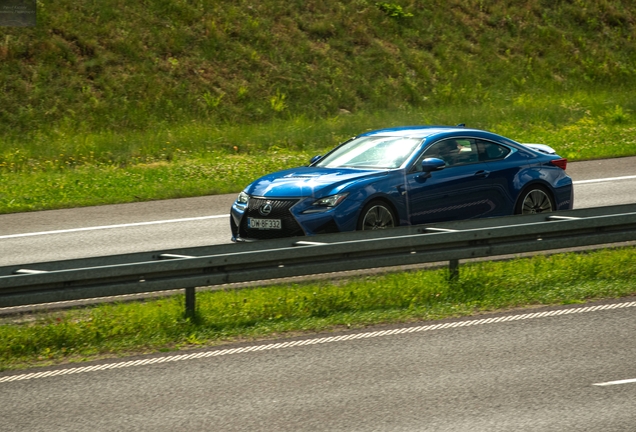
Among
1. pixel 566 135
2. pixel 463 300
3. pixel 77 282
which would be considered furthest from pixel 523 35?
pixel 77 282

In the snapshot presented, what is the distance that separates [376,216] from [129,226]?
17.0 feet

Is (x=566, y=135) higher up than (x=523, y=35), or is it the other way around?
(x=523, y=35)

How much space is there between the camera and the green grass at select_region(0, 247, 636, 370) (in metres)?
8.43

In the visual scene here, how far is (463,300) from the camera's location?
968cm

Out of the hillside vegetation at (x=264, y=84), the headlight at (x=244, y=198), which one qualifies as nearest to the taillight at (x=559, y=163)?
the headlight at (x=244, y=198)

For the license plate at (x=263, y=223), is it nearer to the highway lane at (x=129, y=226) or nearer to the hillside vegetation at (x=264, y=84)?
the highway lane at (x=129, y=226)

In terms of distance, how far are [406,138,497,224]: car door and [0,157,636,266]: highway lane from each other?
10.6 ft

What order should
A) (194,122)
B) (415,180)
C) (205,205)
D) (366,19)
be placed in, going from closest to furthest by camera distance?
(415,180)
(205,205)
(194,122)
(366,19)

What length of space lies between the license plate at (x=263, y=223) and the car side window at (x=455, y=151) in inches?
89.1

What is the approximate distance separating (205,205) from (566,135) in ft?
36.4

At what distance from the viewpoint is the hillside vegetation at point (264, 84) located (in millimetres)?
21609

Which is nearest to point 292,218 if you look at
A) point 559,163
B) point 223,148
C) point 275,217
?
point 275,217

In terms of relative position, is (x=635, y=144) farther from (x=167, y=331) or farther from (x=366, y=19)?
(x=167, y=331)

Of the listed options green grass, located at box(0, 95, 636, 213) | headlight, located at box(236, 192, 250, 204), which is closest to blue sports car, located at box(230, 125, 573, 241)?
headlight, located at box(236, 192, 250, 204)
